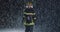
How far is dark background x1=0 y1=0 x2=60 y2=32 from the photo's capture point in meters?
0.84

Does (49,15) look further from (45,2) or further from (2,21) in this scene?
(2,21)

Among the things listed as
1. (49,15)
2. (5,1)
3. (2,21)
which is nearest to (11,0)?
(5,1)

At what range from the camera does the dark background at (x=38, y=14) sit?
0.84 metres

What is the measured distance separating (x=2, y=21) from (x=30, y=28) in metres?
0.22

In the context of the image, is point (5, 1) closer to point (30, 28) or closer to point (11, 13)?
point (11, 13)

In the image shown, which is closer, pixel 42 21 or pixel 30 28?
pixel 30 28

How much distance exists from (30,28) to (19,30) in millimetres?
137

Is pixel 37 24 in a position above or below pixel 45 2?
below

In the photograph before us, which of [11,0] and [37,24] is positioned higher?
[11,0]

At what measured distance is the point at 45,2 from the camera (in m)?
0.85

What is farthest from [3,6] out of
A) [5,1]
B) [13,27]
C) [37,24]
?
[37,24]

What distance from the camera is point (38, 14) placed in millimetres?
860

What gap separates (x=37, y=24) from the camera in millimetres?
864

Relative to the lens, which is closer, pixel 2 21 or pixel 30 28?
pixel 30 28
